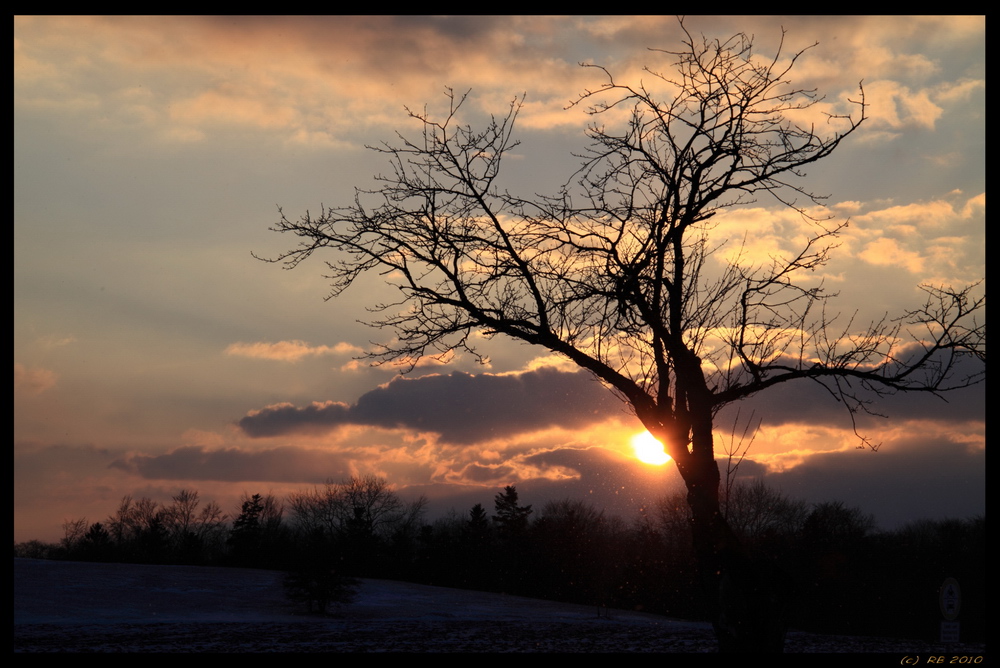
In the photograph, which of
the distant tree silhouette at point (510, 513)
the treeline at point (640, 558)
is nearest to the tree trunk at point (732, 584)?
the treeline at point (640, 558)

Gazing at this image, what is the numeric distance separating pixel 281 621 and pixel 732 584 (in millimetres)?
26215

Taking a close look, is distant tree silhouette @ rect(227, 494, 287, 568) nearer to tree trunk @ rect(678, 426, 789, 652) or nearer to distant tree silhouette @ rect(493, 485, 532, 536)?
distant tree silhouette @ rect(493, 485, 532, 536)

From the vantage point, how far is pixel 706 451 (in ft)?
37.9

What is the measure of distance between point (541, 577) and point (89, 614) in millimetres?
35590

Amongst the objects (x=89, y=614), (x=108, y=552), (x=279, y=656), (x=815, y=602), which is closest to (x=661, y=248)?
(x=279, y=656)

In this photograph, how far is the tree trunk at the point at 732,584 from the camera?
10781 millimetres

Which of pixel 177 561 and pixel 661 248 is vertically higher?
pixel 661 248

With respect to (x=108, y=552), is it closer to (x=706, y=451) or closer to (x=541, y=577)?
(x=541, y=577)

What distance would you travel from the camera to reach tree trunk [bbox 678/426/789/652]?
10781 millimetres

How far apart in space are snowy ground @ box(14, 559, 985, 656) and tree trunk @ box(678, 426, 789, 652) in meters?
3.88

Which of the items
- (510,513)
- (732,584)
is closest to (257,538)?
(510,513)

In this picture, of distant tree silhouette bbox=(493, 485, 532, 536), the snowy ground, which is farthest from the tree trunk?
distant tree silhouette bbox=(493, 485, 532, 536)
